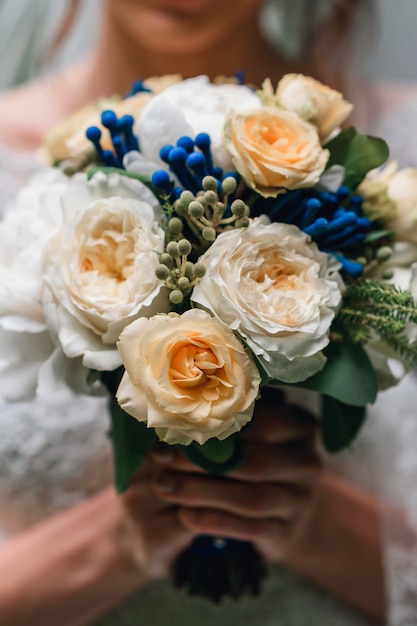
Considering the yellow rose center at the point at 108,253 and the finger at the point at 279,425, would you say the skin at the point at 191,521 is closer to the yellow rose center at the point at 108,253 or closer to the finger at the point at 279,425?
the finger at the point at 279,425

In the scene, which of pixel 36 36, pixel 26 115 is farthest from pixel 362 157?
pixel 36 36

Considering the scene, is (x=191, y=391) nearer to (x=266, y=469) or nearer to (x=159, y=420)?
(x=159, y=420)

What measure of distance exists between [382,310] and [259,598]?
1.84ft

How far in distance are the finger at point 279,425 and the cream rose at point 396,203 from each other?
0.22 m

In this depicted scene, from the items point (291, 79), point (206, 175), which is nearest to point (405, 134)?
point (291, 79)

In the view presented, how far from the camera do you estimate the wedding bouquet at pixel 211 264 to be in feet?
1.22

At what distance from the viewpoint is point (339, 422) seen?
565mm

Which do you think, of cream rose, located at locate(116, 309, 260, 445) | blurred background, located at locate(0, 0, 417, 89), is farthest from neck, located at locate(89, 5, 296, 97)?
cream rose, located at locate(116, 309, 260, 445)

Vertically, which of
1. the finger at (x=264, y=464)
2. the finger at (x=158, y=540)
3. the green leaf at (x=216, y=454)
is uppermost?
the green leaf at (x=216, y=454)

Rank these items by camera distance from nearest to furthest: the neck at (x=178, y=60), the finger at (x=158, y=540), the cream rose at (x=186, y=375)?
the cream rose at (x=186, y=375) → the finger at (x=158, y=540) → the neck at (x=178, y=60)

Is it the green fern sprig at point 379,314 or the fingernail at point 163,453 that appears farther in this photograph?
the fingernail at point 163,453

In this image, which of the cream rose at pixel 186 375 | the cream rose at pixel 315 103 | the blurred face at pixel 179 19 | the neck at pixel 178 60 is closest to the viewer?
the cream rose at pixel 186 375

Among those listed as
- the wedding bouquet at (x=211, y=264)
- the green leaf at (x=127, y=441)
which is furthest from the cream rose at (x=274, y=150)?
the green leaf at (x=127, y=441)

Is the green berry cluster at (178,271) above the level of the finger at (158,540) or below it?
above
